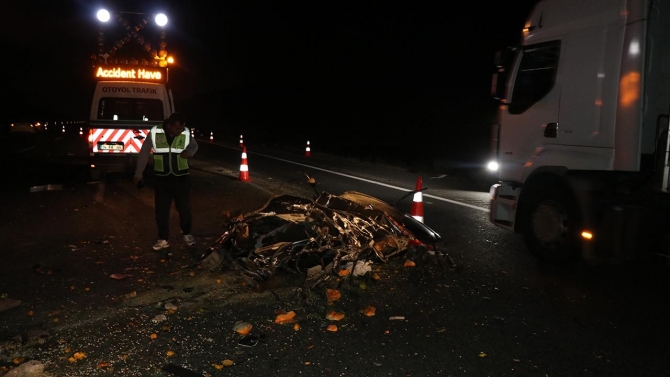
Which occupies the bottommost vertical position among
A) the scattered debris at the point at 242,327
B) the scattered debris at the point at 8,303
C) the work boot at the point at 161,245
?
the scattered debris at the point at 8,303

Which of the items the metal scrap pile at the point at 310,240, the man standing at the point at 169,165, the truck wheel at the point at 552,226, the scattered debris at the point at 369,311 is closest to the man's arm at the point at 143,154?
the man standing at the point at 169,165

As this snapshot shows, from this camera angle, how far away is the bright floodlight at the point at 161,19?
15.6m

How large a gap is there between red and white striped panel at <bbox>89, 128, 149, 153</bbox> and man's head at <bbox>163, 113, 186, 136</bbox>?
5.90 m

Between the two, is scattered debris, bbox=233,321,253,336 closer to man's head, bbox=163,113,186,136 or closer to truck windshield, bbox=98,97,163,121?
man's head, bbox=163,113,186,136

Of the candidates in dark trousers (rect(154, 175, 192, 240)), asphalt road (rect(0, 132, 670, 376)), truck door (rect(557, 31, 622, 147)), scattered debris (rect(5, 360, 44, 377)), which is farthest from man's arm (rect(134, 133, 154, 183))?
truck door (rect(557, 31, 622, 147))

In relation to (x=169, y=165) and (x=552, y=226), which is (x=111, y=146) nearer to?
(x=169, y=165)

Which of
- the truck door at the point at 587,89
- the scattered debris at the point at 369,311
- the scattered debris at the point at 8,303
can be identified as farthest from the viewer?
the truck door at the point at 587,89

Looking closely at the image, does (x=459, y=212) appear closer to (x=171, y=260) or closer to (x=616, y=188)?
(x=616, y=188)

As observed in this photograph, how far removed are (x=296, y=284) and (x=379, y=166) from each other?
46.8 feet

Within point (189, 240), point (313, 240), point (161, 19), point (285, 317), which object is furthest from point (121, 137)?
point (285, 317)

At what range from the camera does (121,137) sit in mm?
12328

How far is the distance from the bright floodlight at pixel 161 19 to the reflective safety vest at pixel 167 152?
9.95 metres

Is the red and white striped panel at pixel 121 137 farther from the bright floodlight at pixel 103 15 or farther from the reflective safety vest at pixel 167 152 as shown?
the reflective safety vest at pixel 167 152

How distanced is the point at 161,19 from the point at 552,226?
43.2 ft
